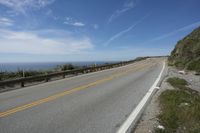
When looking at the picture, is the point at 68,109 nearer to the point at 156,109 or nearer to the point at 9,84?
the point at 156,109

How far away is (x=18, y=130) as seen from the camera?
16.2 ft

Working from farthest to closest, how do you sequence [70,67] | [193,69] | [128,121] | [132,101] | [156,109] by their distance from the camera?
[70,67]
[193,69]
[132,101]
[156,109]
[128,121]

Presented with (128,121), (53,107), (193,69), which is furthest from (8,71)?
(193,69)

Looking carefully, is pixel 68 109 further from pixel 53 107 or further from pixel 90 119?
pixel 90 119

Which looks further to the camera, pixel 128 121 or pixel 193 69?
pixel 193 69

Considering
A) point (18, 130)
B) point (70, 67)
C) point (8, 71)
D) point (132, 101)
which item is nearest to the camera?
point (18, 130)

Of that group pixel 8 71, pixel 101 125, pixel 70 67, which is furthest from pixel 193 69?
pixel 101 125

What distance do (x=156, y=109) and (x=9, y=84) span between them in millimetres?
10572

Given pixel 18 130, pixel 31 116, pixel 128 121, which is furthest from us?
pixel 31 116

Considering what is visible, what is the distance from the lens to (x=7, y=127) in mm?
5168

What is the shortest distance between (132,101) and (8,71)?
47.1 feet

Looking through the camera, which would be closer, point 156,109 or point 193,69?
point 156,109

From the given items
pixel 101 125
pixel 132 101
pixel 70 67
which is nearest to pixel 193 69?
pixel 70 67

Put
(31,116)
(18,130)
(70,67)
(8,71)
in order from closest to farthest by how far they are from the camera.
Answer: (18,130) < (31,116) < (8,71) < (70,67)
